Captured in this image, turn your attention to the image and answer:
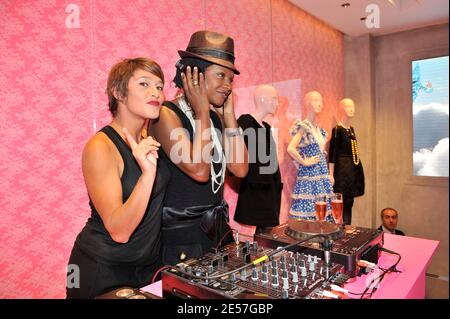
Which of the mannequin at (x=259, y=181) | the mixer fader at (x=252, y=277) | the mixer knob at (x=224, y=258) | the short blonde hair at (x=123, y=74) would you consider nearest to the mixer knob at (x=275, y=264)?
the mixer fader at (x=252, y=277)

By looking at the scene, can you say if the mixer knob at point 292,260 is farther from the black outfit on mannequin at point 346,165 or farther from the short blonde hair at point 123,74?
the black outfit on mannequin at point 346,165

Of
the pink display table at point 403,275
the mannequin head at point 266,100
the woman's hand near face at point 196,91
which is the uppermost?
the mannequin head at point 266,100

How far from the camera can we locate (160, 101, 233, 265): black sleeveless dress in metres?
1.31

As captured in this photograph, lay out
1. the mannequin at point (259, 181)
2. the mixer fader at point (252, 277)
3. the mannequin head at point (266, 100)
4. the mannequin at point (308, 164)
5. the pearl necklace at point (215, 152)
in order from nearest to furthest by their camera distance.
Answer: the mixer fader at point (252, 277), the pearl necklace at point (215, 152), the mannequin at point (259, 181), the mannequin head at point (266, 100), the mannequin at point (308, 164)

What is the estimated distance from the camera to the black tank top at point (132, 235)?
1033mm

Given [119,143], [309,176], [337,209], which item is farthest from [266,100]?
[119,143]

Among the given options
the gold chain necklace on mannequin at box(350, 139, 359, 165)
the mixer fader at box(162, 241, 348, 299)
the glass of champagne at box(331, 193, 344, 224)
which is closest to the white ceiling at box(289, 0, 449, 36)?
the gold chain necklace on mannequin at box(350, 139, 359, 165)

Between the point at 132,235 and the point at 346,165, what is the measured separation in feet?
7.07

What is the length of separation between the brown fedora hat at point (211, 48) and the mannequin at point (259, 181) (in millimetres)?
809

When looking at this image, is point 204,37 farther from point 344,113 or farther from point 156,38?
point 344,113

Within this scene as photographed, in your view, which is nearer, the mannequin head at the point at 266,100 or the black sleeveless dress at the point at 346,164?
the mannequin head at the point at 266,100

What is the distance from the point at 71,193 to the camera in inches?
57.4

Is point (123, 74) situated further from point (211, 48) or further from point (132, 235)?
point (132, 235)
